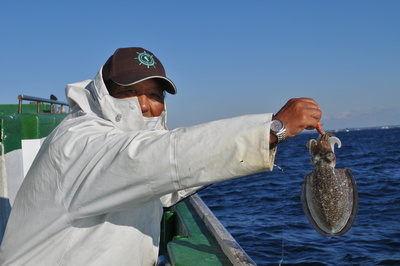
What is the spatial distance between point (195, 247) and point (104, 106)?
2.27 metres

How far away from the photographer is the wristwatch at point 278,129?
5.63ft

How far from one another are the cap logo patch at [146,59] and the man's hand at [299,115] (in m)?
0.92

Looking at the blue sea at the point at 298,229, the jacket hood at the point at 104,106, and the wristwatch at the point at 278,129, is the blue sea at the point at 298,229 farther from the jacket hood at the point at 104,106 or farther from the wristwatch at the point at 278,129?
the wristwatch at the point at 278,129

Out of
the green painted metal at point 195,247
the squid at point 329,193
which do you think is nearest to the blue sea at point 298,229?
the green painted metal at point 195,247

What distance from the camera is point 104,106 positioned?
217 centimetres

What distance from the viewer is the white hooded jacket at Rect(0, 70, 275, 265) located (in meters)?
1.70

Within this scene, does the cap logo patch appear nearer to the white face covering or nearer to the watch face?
the white face covering

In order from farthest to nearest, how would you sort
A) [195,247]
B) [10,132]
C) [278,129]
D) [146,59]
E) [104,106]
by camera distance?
[10,132] < [195,247] < [146,59] < [104,106] < [278,129]

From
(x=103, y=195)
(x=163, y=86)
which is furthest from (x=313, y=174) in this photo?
(x=103, y=195)

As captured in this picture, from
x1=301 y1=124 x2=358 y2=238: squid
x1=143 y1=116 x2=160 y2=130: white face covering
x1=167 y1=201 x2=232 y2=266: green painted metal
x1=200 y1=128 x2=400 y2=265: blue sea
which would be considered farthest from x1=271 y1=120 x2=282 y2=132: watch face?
x1=200 y1=128 x2=400 y2=265: blue sea

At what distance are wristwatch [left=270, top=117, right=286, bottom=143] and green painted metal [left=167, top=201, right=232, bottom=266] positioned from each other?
2.20 meters

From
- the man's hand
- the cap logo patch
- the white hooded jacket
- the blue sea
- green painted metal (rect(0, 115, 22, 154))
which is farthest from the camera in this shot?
the blue sea

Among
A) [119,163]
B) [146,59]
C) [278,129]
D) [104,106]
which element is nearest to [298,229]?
[146,59]

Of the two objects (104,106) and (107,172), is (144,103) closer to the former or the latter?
(104,106)
